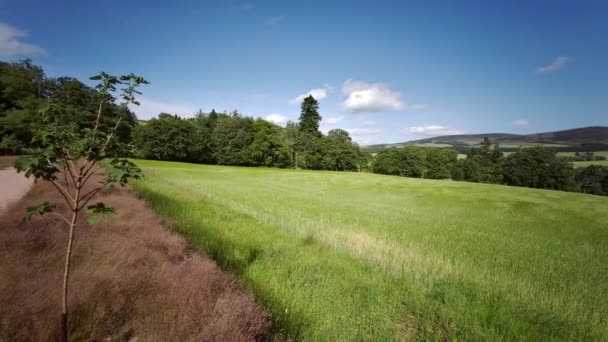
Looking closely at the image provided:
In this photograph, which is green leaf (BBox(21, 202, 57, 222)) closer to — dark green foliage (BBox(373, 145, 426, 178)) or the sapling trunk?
the sapling trunk

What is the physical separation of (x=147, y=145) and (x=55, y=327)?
78753 mm

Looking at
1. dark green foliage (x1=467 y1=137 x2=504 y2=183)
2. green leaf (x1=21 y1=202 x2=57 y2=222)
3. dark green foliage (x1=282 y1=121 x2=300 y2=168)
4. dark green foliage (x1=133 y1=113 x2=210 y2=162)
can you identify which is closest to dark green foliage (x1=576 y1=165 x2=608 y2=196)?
dark green foliage (x1=467 y1=137 x2=504 y2=183)

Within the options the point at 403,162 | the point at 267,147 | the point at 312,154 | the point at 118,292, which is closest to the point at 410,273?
the point at 118,292

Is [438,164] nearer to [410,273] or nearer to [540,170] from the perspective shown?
[540,170]

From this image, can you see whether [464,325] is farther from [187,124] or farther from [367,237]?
[187,124]

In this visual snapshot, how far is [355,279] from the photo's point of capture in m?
6.23

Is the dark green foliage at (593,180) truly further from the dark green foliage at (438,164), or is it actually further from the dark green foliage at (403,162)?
the dark green foliage at (403,162)

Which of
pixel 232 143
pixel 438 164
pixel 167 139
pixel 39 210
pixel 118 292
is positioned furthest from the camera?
pixel 438 164

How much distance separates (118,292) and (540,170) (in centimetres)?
10037

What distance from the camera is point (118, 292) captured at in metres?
3.93

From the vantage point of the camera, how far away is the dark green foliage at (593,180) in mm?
78100

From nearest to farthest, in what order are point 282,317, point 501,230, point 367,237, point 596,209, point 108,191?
1. point 282,317
2. point 367,237
3. point 108,191
4. point 501,230
5. point 596,209

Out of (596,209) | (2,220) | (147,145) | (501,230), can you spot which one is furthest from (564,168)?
(147,145)

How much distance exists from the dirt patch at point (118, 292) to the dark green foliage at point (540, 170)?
9759cm
